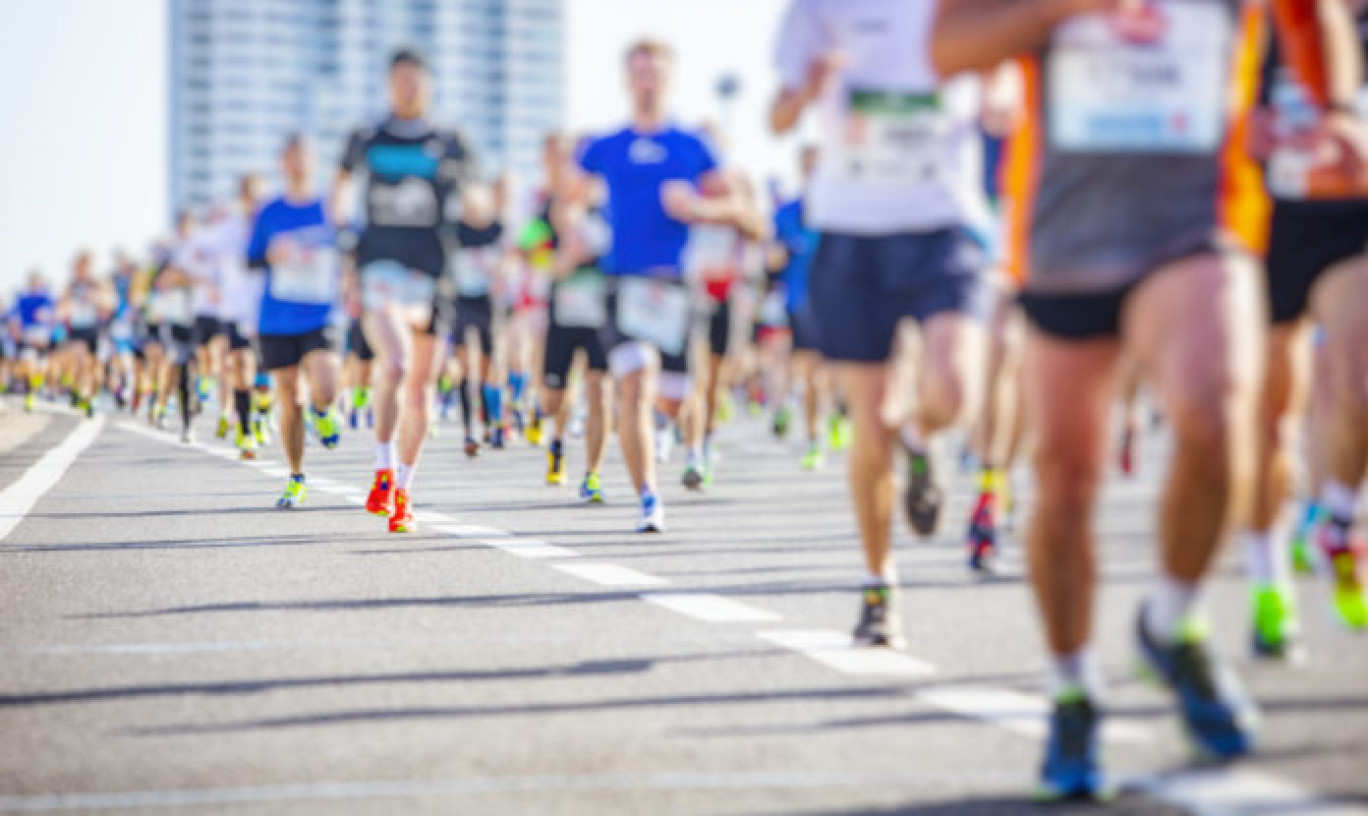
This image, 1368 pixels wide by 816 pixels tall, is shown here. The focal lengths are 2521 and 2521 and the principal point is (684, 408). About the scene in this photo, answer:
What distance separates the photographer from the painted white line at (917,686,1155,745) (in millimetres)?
5156

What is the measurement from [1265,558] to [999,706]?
98 cm

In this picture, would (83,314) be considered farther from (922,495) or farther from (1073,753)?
(1073,753)

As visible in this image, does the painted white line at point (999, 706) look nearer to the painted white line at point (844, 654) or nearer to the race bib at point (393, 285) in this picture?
the painted white line at point (844, 654)

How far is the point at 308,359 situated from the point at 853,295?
7948mm

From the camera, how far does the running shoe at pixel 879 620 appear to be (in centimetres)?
716

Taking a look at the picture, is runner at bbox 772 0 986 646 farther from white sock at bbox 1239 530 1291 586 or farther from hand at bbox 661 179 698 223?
hand at bbox 661 179 698 223

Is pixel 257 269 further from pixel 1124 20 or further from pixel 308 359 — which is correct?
pixel 1124 20

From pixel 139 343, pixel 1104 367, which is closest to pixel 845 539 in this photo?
pixel 1104 367

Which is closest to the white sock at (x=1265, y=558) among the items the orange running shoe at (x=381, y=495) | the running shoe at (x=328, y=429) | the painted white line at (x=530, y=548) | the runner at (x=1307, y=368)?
the runner at (x=1307, y=368)

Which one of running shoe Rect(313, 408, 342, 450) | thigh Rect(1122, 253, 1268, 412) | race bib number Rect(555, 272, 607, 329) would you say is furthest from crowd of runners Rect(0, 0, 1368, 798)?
running shoe Rect(313, 408, 342, 450)

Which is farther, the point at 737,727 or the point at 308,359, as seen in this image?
the point at 308,359

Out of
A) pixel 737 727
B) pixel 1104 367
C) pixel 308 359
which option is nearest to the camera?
pixel 1104 367

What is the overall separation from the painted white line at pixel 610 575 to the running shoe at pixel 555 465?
245 inches

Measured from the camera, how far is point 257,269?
47.9 ft
